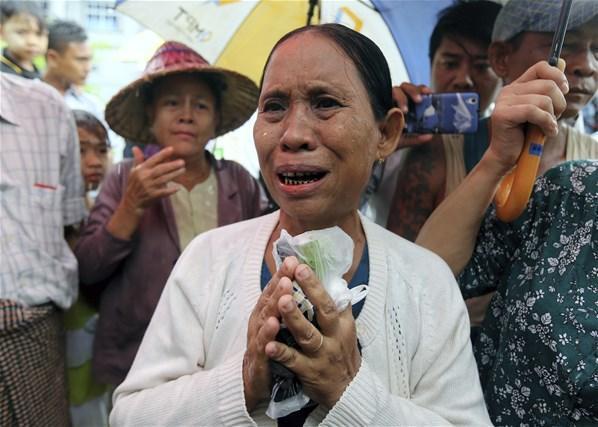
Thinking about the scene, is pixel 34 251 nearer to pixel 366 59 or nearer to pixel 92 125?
pixel 92 125

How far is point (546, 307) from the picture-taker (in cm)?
143

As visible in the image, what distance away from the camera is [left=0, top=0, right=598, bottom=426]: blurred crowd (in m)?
1.27

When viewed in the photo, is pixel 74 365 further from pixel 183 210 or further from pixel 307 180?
pixel 307 180

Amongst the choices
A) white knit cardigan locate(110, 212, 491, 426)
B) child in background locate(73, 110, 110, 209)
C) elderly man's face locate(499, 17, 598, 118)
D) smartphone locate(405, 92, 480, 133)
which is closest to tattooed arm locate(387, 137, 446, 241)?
smartphone locate(405, 92, 480, 133)

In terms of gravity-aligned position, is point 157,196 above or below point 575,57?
below

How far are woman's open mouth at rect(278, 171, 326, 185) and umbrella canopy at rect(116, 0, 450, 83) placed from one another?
3.57ft

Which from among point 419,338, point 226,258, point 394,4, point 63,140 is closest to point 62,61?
point 63,140

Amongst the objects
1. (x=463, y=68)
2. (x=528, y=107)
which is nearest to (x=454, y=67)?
(x=463, y=68)

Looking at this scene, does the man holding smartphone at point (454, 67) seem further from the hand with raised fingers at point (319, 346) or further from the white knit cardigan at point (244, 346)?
the hand with raised fingers at point (319, 346)

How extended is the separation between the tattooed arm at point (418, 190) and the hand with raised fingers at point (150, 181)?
2.79ft

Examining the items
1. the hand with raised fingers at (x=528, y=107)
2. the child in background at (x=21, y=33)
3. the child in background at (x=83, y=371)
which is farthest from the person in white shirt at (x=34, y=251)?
the child in background at (x=21, y=33)

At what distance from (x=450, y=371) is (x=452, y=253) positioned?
44 centimetres

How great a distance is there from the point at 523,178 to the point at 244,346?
2.67 feet

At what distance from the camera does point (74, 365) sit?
2.54 metres
